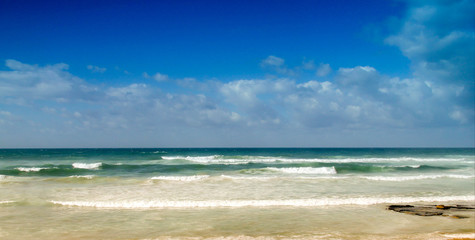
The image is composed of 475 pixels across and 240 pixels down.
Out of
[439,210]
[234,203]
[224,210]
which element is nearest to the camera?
[439,210]

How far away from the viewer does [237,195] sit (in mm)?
13398

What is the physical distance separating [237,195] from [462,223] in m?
7.92

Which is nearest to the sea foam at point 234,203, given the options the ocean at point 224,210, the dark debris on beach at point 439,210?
the ocean at point 224,210

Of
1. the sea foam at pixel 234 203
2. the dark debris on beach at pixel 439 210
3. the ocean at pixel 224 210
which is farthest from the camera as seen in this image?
the sea foam at pixel 234 203

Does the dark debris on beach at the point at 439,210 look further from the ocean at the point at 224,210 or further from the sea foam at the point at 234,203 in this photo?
the sea foam at the point at 234,203

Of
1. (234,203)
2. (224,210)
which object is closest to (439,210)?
(234,203)

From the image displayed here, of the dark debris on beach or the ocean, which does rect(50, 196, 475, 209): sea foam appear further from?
the dark debris on beach

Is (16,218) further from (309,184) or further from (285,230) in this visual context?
(309,184)

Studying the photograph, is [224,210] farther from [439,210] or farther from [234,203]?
[439,210]

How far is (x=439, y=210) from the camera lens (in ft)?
33.5

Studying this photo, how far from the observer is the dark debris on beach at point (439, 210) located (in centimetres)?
966

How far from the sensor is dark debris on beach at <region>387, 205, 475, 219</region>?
31.7 ft

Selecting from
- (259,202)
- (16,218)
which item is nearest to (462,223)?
(259,202)

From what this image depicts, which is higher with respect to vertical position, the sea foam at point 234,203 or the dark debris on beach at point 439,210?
the dark debris on beach at point 439,210
